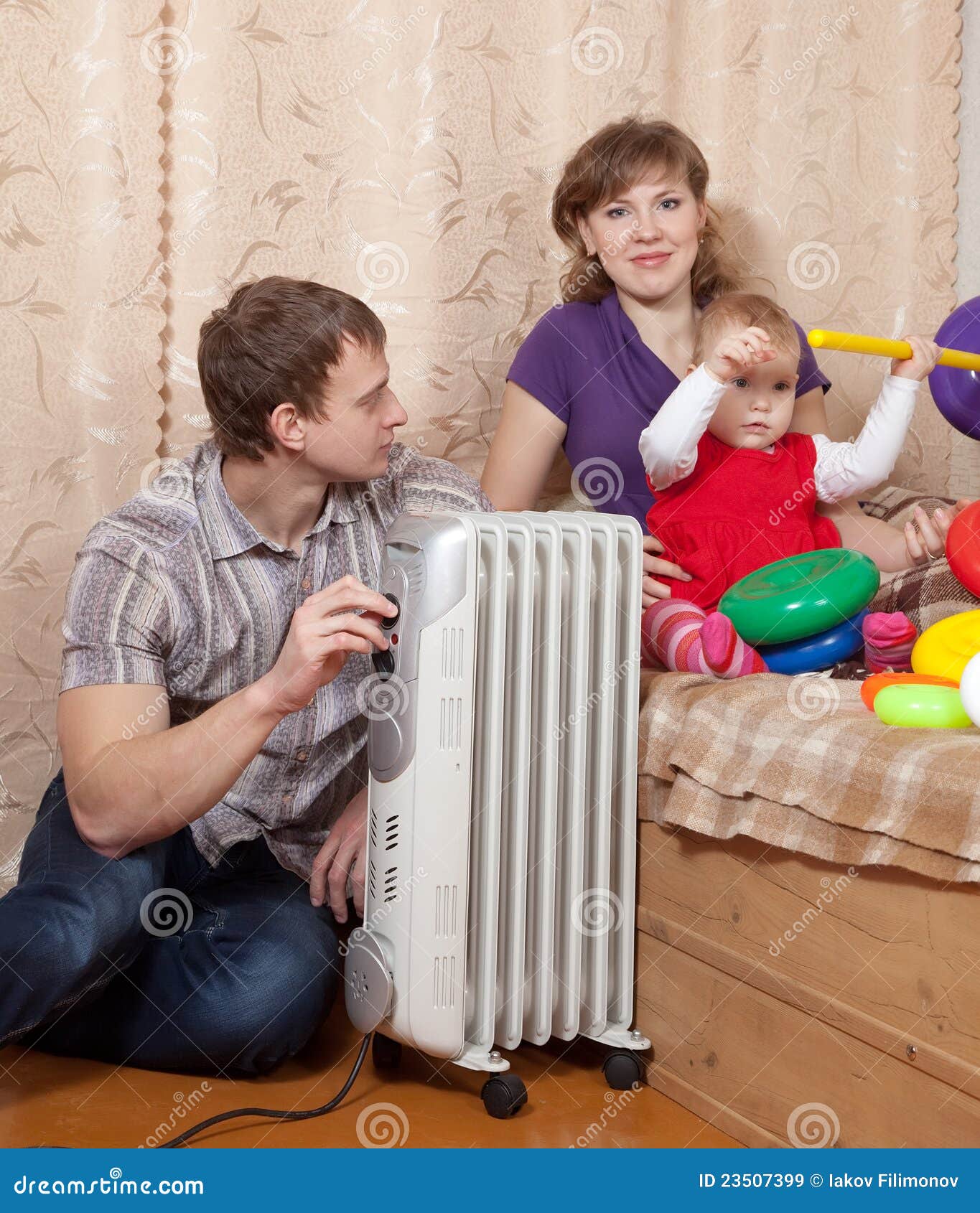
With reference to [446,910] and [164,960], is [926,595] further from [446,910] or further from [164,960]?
[164,960]

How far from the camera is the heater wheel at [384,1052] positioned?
1.33 m

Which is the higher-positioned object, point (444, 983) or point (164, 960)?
point (444, 983)

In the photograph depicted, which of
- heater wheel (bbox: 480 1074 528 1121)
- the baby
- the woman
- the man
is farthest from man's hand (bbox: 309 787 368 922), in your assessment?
the woman

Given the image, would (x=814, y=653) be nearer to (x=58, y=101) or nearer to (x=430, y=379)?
(x=430, y=379)

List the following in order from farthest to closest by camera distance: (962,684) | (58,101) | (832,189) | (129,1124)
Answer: (832,189) < (58,101) < (129,1124) < (962,684)

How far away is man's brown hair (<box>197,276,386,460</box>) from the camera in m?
1.32

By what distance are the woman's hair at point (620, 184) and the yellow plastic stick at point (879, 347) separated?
0.36 m

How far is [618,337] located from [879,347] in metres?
0.43

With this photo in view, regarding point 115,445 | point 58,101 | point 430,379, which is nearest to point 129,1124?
point 115,445

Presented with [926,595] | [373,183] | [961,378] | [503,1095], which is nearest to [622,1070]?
[503,1095]

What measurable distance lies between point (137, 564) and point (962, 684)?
83 centimetres

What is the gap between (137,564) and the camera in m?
1.27

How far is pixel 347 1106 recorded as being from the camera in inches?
49.8

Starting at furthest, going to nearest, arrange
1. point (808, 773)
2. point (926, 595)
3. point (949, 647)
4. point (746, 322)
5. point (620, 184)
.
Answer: point (620, 184), point (746, 322), point (926, 595), point (949, 647), point (808, 773)
